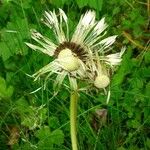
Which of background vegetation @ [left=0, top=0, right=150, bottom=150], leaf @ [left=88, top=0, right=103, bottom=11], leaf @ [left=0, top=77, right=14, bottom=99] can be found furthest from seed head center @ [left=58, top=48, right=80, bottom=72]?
leaf @ [left=88, top=0, right=103, bottom=11]

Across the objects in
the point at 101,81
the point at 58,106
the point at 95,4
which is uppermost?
the point at 95,4

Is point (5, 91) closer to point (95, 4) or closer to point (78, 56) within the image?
point (95, 4)

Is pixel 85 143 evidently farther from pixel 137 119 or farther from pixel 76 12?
pixel 76 12

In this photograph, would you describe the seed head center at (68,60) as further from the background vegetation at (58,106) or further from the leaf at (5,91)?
the leaf at (5,91)

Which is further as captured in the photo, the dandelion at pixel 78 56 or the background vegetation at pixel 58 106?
the background vegetation at pixel 58 106

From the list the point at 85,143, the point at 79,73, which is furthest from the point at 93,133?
the point at 79,73

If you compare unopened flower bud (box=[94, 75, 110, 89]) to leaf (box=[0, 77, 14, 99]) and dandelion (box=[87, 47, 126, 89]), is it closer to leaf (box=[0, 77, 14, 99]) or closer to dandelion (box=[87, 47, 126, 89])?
dandelion (box=[87, 47, 126, 89])

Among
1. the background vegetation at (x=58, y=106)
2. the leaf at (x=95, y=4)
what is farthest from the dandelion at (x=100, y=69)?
the leaf at (x=95, y=4)

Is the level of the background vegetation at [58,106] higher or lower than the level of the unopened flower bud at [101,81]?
lower

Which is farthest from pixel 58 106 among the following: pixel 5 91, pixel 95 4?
pixel 95 4
